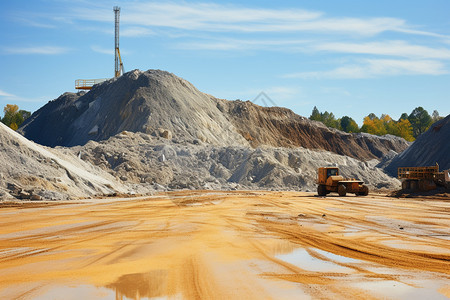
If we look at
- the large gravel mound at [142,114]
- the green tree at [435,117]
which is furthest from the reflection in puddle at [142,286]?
the green tree at [435,117]

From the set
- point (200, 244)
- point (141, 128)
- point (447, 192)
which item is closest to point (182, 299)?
point (200, 244)

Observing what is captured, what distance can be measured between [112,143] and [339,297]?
4556 cm

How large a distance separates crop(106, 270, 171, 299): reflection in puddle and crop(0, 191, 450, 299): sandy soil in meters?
0.02

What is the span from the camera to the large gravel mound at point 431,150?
52.0 meters

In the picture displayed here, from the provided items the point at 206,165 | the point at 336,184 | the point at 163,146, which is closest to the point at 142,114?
the point at 163,146

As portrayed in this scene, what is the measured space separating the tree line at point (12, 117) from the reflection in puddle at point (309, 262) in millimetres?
98684

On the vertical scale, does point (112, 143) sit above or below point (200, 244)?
above

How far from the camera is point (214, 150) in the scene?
52.5m

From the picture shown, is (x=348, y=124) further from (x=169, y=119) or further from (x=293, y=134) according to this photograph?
(x=169, y=119)

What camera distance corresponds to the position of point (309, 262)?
8.84 meters

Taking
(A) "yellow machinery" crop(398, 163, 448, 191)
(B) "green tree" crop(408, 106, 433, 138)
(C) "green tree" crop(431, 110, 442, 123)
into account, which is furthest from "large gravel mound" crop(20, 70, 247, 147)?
(C) "green tree" crop(431, 110, 442, 123)

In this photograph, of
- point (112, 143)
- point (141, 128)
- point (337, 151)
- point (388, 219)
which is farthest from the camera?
point (337, 151)

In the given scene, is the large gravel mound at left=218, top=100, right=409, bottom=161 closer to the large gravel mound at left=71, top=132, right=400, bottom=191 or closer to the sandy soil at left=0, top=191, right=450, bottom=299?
the large gravel mound at left=71, top=132, right=400, bottom=191

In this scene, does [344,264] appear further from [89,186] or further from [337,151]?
[337,151]
